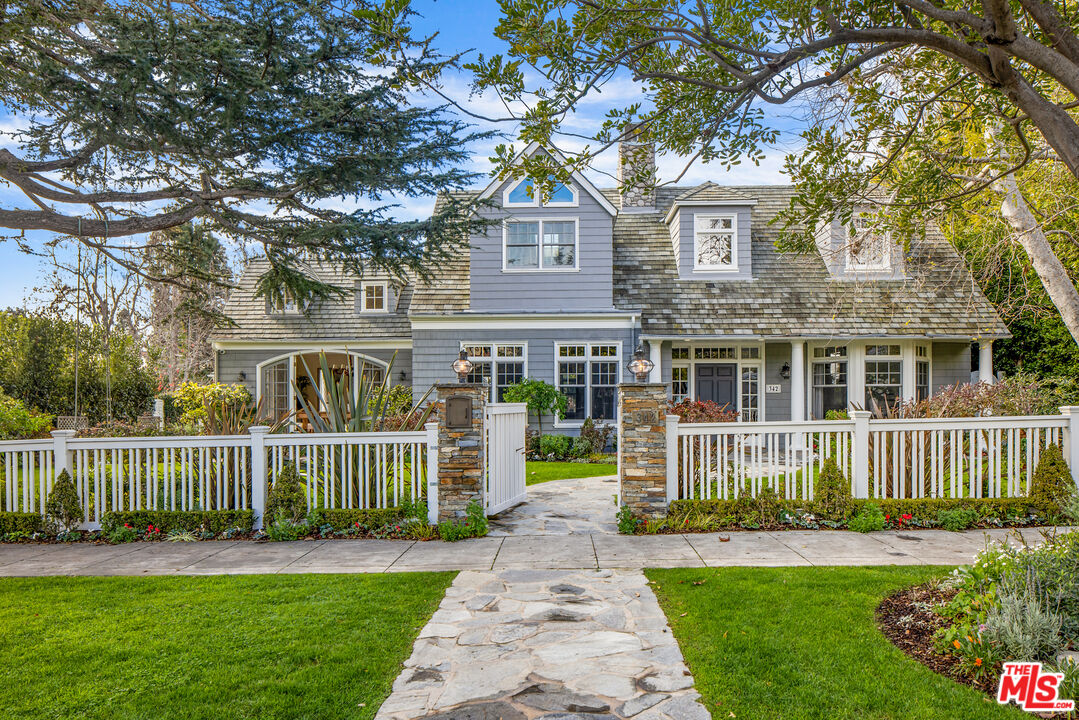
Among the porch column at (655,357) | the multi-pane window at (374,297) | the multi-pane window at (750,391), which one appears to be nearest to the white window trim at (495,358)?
the porch column at (655,357)

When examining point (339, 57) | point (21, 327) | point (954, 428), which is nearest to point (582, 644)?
point (954, 428)

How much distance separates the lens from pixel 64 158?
27.8ft

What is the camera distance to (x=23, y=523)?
7094 millimetres

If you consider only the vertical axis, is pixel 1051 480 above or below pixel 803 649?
above

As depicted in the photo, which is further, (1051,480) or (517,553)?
(1051,480)

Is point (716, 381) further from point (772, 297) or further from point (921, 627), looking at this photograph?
point (921, 627)

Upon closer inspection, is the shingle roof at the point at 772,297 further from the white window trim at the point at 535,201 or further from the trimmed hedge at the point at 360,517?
the trimmed hedge at the point at 360,517

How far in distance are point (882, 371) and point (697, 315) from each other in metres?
4.31

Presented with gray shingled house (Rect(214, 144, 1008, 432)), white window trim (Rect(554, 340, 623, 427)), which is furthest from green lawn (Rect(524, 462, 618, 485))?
gray shingled house (Rect(214, 144, 1008, 432))

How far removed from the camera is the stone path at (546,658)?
10.3ft

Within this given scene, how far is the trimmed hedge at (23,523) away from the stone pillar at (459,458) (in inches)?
174

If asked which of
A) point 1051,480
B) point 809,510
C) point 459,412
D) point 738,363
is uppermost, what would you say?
point 738,363

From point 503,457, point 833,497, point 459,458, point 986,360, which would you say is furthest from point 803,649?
point 986,360

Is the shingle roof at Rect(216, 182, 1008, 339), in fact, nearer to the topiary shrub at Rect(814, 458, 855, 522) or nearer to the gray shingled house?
the gray shingled house
